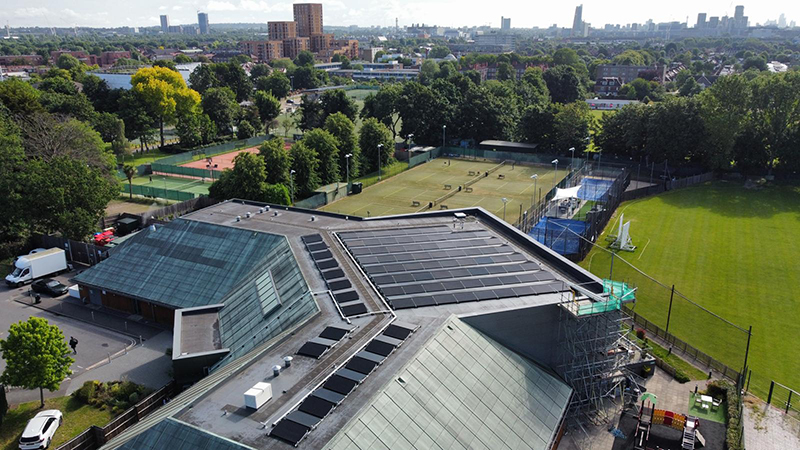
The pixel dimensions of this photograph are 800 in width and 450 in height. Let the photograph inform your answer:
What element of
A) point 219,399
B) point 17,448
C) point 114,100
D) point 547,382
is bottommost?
point 17,448

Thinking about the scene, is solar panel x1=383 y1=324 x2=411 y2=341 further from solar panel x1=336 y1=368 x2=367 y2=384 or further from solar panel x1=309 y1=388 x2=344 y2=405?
solar panel x1=309 y1=388 x2=344 y2=405

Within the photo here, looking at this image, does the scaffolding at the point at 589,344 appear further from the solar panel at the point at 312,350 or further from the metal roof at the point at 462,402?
the solar panel at the point at 312,350

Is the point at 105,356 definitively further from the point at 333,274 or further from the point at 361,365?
the point at 361,365

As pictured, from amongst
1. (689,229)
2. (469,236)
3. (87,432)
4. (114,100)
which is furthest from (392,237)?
(114,100)

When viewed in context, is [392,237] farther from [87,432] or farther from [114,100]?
[114,100]

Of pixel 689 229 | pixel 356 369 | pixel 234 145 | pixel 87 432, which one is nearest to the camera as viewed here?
pixel 356 369

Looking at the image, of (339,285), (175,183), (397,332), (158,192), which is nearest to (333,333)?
(397,332)
